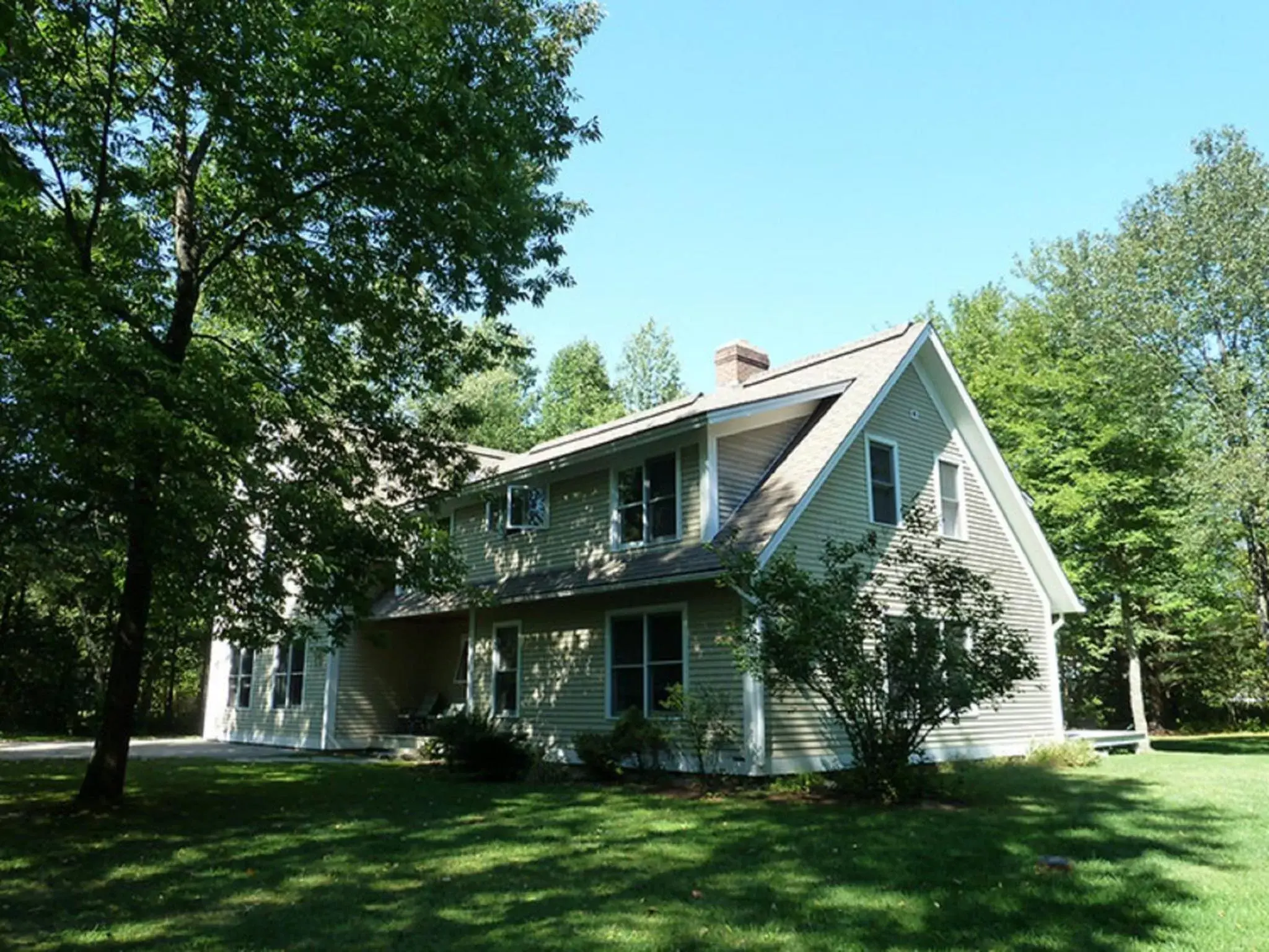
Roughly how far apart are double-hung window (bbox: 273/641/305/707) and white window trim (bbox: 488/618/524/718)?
6213mm

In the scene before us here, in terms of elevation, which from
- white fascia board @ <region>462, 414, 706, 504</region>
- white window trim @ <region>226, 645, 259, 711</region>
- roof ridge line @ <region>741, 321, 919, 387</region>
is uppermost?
roof ridge line @ <region>741, 321, 919, 387</region>

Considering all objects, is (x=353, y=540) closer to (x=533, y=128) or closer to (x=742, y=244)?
(x=533, y=128)

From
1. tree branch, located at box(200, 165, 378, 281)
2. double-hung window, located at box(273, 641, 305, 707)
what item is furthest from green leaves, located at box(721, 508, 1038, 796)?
double-hung window, located at box(273, 641, 305, 707)

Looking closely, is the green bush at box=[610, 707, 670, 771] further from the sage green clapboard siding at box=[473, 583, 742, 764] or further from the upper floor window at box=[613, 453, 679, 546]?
the upper floor window at box=[613, 453, 679, 546]

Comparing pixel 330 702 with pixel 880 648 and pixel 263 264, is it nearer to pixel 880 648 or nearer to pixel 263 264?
pixel 263 264

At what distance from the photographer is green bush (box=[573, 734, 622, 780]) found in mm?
12953

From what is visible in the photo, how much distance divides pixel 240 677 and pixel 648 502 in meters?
14.7

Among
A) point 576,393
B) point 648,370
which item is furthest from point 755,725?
point 648,370

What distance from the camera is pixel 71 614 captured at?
29.1 metres

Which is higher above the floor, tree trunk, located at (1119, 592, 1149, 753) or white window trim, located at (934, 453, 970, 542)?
white window trim, located at (934, 453, 970, 542)

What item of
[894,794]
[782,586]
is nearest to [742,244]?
[782,586]

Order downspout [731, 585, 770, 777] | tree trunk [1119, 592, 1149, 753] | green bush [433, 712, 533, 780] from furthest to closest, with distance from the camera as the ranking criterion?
tree trunk [1119, 592, 1149, 753]
green bush [433, 712, 533, 780]
downspout [731, 585, 770, 777]

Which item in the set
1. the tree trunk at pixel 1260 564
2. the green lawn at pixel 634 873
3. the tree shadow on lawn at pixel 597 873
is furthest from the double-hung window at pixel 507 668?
the tree trunk at pixel 1260 564

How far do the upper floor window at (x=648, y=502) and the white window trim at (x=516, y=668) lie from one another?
3085 millimetres
